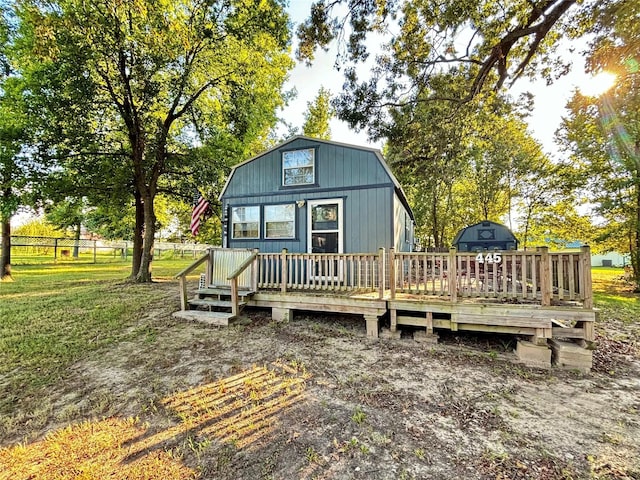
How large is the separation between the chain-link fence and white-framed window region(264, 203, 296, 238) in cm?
1308

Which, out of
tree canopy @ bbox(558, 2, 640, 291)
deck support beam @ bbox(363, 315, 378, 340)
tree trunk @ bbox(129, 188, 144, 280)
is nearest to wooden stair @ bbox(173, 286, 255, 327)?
deck support beam @ bbox(363, 315, 378, 340)

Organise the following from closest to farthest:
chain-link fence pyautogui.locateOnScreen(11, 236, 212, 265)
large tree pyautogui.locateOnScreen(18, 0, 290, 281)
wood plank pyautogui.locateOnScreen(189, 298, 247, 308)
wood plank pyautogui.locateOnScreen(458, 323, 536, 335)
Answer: wood plank pyautogui.locateOnScreen(458, 323, 536, 335), wood plank pyautogui.locateOnScreen(189, 298, 247, 308), large tree pyautogui.locateOnScreen(18, 0, 290, 281), chain-link fence pyautogui.locateOnScreen(11, 236, 212, 265)

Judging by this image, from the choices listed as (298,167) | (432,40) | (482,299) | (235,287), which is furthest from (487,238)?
(235,287)

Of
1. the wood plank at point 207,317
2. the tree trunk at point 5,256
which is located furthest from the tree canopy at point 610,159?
the tree trunk at point 5,256

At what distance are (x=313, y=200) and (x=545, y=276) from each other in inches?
216

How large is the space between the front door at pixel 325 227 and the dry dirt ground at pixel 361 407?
10.5 feet

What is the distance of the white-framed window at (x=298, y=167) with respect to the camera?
27.1 ft

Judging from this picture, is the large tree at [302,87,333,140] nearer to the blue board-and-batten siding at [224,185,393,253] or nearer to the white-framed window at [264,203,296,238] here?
the white-framed window at [264,203,296,238]

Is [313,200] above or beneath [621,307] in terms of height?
above

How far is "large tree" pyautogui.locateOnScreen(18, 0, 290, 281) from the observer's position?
9.19 metres

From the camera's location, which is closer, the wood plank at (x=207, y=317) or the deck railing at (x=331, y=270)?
the deck railing at (x=331, y=270)

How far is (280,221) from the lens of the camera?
8523 millimetres

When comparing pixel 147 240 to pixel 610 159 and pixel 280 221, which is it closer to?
pixel 280 221

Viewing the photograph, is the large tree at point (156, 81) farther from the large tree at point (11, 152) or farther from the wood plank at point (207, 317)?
the wood plank at point (207, 317)
